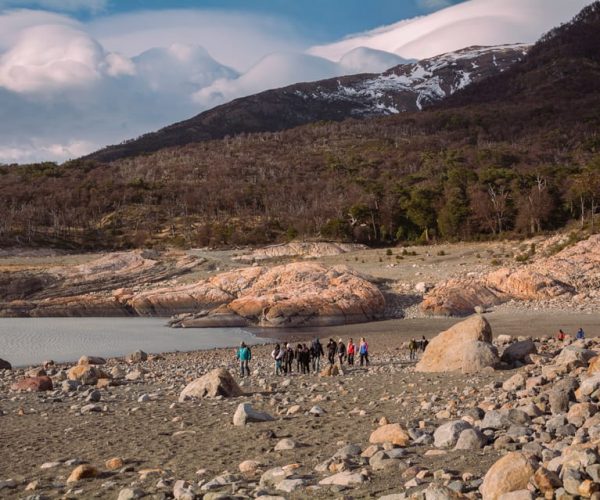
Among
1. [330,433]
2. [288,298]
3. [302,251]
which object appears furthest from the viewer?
[302,251]

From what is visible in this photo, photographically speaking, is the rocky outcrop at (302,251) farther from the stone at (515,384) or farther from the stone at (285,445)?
the stone at (285,445)

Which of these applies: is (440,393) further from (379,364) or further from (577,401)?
(379,364)

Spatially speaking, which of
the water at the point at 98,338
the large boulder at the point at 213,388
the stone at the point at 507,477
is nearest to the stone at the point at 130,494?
the stone at the point at 507,477

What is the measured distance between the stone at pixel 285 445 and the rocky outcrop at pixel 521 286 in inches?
1217

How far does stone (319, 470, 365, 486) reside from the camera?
23.3 ft

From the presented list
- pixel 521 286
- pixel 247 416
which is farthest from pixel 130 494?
pixel 521 286

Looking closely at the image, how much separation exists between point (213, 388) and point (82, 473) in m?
6.71

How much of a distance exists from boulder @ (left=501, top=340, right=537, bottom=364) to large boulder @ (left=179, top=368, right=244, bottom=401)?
710 cm

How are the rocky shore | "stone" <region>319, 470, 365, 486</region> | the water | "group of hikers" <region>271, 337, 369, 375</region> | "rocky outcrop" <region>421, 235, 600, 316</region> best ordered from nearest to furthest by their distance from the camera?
the rocky shore, "stone" <region>319, 470, 365, 486</region>, "group of hikers" <region>271, 337, 369, 375</region>, the water, "rocky outcrop" <region>421, 235, 600, 316</region>

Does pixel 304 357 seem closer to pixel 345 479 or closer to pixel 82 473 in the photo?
pixel 82 473

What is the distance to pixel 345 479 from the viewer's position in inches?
283

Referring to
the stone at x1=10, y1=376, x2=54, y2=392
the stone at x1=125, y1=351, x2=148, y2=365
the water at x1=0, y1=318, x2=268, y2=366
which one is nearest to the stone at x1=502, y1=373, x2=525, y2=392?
the stone at x1=10, y1=376, x2=54, y2=392

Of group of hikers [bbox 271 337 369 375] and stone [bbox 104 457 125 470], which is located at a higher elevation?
stone [bbox 104 457 125 470]

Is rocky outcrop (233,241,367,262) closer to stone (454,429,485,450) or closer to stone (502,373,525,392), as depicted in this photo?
stone (502,373,525,392)
